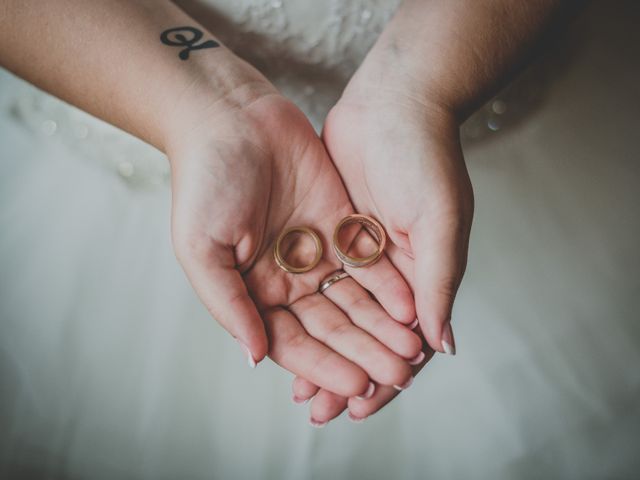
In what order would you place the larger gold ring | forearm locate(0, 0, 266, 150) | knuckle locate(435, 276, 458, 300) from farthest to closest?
forearm locate(0, 0, 266, 150) < the larger gold ring < knuckle locate(435, 276, 458, 300)

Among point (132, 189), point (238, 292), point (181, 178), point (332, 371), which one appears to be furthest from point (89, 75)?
point (332, 371)

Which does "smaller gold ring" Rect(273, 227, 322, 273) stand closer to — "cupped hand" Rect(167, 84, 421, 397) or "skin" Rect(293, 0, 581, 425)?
"cupped hand" Rect(167, 84, 421, 397)

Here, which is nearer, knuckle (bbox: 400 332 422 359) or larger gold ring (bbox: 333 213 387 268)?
knuckle (bbox: 400 332 422 359)

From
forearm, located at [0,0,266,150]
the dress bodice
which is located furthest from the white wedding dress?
forearm, located at [0,0,266,150]

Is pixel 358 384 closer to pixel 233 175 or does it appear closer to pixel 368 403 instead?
pixel 368 403

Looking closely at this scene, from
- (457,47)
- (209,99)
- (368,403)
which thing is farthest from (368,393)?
(457,47)

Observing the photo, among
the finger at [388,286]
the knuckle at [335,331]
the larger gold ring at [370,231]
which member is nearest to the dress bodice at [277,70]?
the larger gold ring at [370,231]
